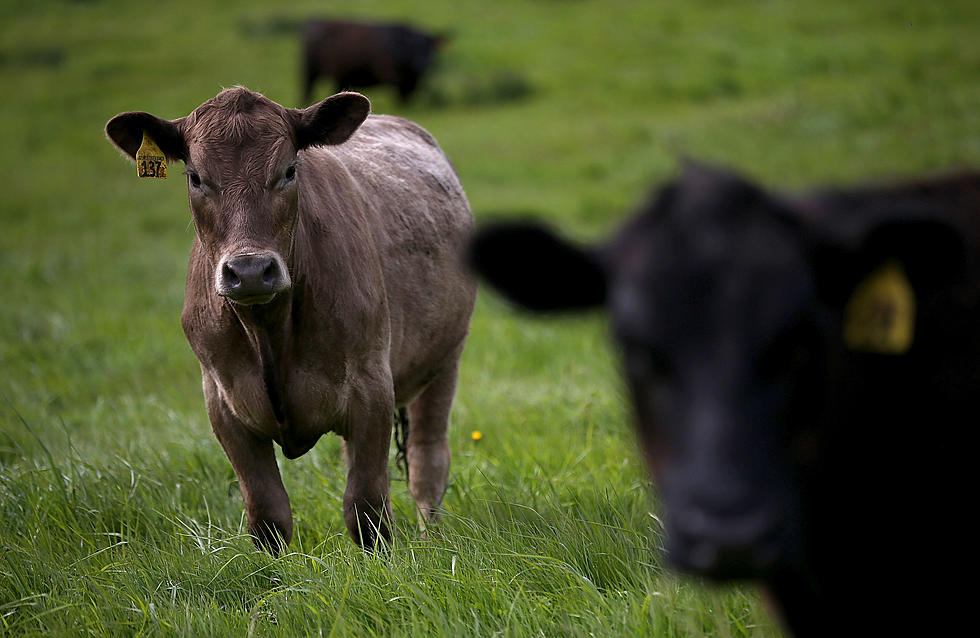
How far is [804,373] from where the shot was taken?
1.98 m

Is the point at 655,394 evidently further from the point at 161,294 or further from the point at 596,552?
the point at 161,294

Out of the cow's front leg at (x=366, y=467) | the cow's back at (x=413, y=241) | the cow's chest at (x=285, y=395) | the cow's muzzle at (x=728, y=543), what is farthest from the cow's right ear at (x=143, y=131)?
the cow's muzzle at (x=728, y=543)

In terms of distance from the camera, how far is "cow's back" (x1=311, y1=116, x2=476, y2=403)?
469 cm

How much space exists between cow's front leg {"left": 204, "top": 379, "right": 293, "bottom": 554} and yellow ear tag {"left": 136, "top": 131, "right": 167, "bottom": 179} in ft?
3.20

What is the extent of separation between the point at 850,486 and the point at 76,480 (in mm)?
3788

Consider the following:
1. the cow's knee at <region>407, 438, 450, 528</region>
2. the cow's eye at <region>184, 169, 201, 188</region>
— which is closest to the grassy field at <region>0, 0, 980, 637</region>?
the cow's knee at <region>407, 438, 450, 528</region>

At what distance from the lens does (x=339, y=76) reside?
79.0 feet

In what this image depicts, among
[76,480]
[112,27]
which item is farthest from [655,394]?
[112,27]

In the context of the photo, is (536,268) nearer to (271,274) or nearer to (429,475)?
(271,274)

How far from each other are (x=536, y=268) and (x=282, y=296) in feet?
6.00

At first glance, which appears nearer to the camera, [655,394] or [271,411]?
[655,394]

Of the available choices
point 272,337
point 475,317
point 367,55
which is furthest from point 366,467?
point 367,55

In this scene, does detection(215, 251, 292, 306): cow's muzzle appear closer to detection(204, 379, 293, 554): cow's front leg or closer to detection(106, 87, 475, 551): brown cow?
detection(106, 87, 475, 551): brown cow

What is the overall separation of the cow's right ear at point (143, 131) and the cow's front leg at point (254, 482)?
104 cm
